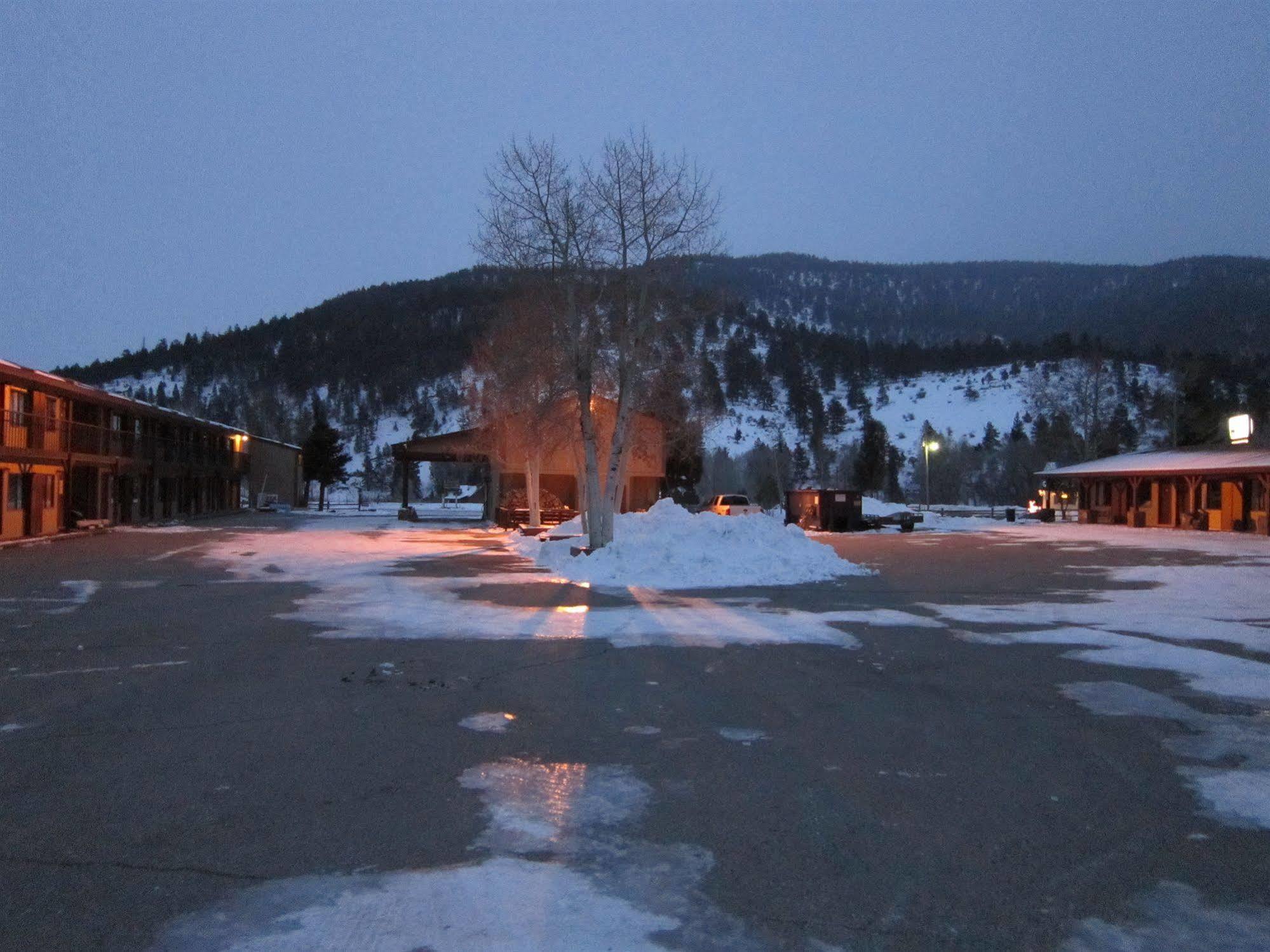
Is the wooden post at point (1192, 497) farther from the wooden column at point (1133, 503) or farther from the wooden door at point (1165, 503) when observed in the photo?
the wooden column at point (1133, 503)

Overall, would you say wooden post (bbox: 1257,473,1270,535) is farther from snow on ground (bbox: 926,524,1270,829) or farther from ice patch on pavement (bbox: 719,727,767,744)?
ice patch on pavement (bbox: 719,727,767,744)

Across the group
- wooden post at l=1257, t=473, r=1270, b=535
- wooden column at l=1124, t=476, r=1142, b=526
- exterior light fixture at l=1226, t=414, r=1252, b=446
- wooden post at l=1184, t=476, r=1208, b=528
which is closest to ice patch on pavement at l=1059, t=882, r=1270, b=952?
wooden post at l=1257, t=473, r=1270, b=535

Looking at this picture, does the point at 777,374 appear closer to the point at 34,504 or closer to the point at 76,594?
the point at 34,504

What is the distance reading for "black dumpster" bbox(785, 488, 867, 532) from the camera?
47.8 metres

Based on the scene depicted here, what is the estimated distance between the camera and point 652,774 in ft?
22.4

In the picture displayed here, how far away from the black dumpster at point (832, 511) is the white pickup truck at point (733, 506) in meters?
2.34

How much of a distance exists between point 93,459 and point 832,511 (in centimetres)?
3201

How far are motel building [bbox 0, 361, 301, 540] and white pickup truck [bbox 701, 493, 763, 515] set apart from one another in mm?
25856

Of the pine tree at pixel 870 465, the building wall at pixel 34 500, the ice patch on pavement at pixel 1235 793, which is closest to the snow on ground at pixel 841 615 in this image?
the ice patch on pavement at pixel 1235 793

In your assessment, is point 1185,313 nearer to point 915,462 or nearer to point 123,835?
point 915,462

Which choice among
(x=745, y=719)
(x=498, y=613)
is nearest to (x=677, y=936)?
(x=745, y=719)

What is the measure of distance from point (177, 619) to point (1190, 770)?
12914 millimetres

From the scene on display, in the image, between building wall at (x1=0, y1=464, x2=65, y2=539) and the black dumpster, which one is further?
the black dumpster

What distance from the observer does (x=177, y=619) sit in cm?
1463
